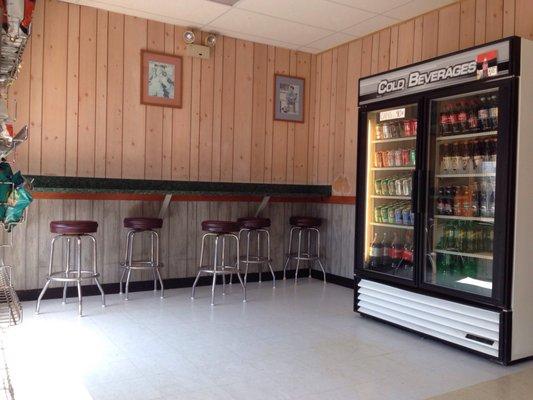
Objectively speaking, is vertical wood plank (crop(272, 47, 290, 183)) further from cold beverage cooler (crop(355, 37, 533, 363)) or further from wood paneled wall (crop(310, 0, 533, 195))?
cold beverage cooler (crop(355, 37, 533, 363))

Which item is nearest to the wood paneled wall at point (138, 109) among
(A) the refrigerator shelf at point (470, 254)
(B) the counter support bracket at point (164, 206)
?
(B) the counter support bracket at point (164, 206)

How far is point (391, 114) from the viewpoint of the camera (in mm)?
4141

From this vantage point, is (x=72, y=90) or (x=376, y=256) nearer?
(x=376, y=256)

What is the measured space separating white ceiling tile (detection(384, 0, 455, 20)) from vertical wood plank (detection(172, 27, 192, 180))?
2.25 metres

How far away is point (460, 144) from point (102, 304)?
352 cm

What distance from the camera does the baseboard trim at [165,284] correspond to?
4.66 metres

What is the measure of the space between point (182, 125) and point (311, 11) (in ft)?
6.14

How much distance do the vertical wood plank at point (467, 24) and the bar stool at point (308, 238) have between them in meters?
2.53

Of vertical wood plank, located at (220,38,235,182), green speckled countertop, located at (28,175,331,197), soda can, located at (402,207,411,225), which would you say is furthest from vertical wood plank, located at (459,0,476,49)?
vertical wood plank, located at (220,38,235,182)

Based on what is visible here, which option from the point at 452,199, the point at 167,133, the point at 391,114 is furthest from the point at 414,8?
the point at 167,133

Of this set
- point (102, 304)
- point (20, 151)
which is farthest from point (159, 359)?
point (20, 151)

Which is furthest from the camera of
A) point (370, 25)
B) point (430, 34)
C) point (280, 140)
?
point (280, 140)

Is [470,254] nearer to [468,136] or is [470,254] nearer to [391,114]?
[468,136]

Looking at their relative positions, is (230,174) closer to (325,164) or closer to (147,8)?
(325,164)
